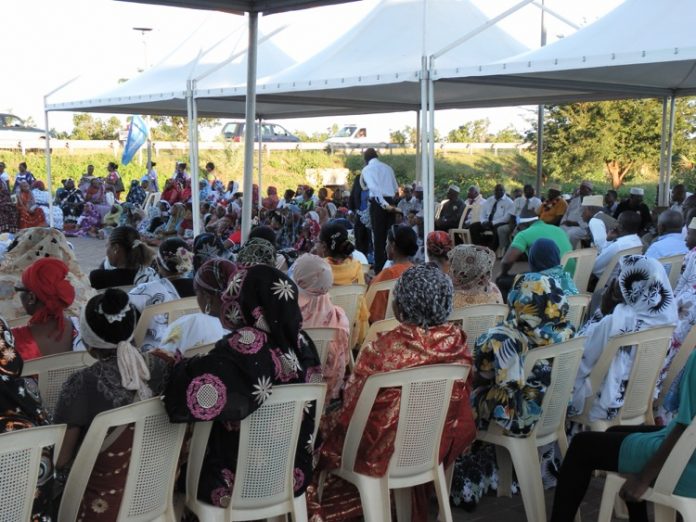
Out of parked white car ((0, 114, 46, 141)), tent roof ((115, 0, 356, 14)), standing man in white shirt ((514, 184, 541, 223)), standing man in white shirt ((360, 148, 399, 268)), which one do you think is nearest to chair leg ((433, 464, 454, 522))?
tent roof ((115, 0, 356, 14))

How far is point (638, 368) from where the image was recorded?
3.47m

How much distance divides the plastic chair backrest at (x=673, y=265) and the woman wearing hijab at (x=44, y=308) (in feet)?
14.0

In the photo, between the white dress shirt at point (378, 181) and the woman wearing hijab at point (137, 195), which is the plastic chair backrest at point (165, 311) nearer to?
the white dress shirt at point (378, 181)

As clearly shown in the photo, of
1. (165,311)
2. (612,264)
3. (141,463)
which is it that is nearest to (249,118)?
(165,311)

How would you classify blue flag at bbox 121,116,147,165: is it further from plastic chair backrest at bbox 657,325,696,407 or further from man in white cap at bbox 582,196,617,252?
plastic chair backrest at bbox 657,325,696,407

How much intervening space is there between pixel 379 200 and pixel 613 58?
14.2 ft

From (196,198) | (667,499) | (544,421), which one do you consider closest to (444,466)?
(544,421)

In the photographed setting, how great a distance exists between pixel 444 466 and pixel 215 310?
117 cm

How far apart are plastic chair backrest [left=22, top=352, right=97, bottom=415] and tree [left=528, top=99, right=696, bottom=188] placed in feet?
79.6

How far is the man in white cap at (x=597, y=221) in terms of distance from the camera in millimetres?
7711

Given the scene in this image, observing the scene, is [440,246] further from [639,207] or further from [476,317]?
[639,207]

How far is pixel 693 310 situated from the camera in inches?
171

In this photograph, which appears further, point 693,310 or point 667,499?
point 693,310

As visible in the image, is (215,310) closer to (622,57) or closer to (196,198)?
(622,57)
